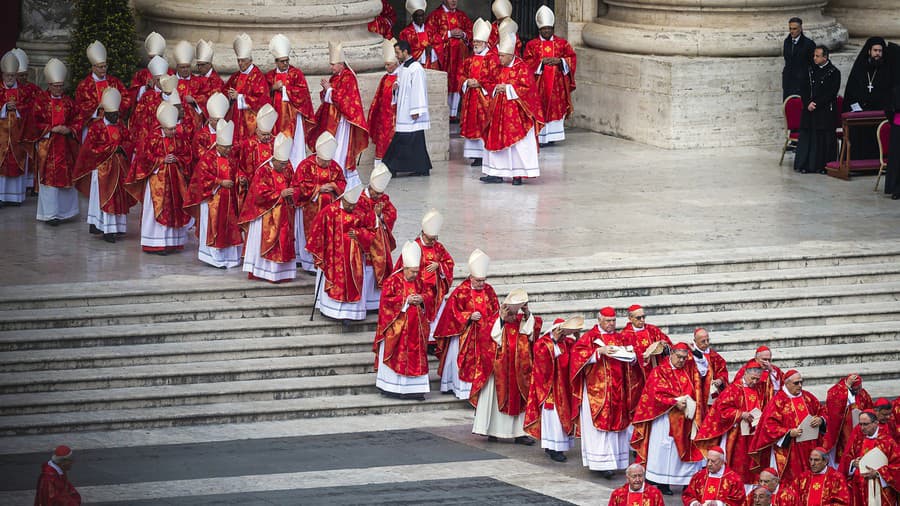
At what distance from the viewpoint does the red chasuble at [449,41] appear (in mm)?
22734

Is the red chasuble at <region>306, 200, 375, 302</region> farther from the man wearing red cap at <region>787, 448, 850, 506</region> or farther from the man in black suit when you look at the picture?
the man in black suit

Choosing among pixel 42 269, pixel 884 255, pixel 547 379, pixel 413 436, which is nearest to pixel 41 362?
pixel 42 269

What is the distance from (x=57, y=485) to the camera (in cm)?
1114

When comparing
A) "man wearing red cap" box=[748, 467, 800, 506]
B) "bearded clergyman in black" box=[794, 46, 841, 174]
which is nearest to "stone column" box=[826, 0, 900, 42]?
"bearded clergyman in black" box=[794, 46, 841, 174]

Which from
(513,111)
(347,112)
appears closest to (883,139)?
(513,111)

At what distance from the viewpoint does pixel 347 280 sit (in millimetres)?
15172

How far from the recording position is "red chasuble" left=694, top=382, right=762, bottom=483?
13023 mm

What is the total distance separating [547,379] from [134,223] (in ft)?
20.3

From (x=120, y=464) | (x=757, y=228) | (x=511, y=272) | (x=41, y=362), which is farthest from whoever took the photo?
(x=757, y=228)

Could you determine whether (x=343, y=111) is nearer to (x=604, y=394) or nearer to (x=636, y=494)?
(x=604, y=394)

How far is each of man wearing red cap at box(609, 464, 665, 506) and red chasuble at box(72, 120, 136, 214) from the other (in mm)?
7452

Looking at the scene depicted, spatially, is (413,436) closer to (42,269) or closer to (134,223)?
(42,269)

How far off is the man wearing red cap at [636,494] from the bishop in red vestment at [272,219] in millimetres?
5284

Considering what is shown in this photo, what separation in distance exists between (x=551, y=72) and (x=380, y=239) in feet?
21.4
